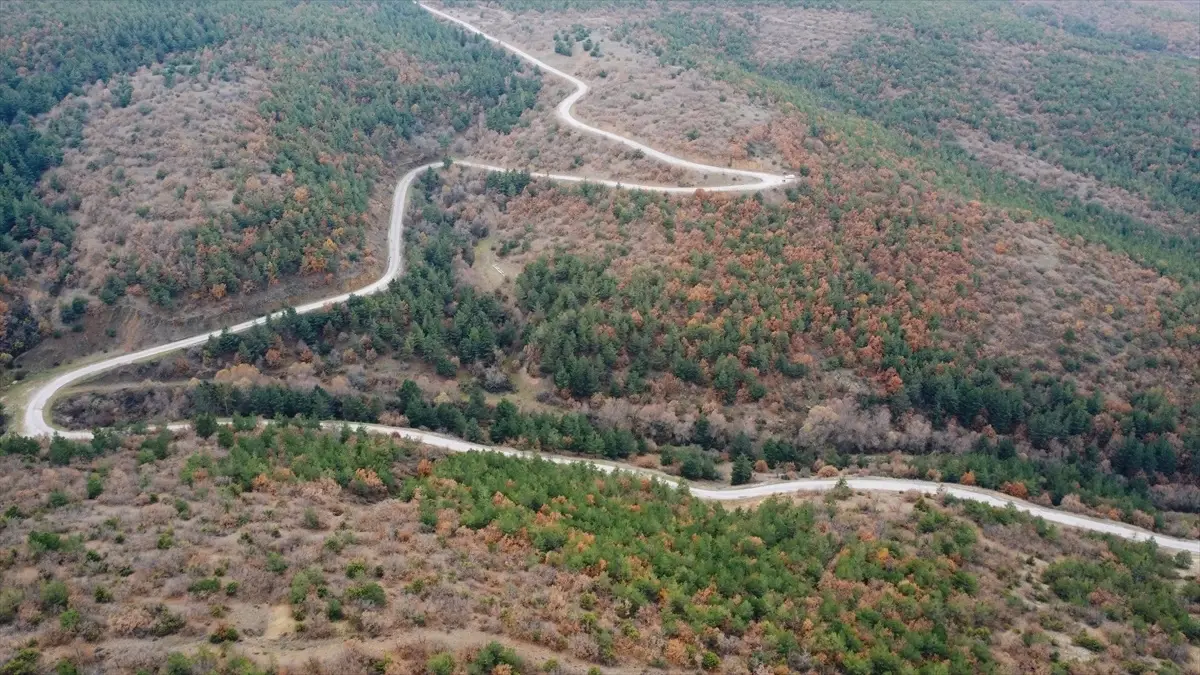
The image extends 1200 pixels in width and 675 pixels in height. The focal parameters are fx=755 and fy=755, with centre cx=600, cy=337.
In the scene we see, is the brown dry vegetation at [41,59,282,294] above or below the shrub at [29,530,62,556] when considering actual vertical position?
above

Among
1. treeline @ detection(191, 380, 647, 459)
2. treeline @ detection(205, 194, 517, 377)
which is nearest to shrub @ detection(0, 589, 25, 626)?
treeline @ detection(191, 380, 647, 459)

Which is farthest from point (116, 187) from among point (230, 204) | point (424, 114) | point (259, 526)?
point (259, 526)

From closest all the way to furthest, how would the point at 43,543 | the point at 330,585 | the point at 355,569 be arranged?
the point at 330,585 < the point at 43,543 < the point at 355,569

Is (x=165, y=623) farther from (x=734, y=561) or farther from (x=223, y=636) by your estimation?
(x=734, y=561)

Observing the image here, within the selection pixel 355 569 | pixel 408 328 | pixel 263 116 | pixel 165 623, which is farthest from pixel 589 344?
pixel 263 116

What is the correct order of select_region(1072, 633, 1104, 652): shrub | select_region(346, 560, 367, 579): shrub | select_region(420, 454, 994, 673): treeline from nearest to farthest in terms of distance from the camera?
1. select_region(346, 560, 367, 579): shrub
2. select_region(420, 454, 994, 673): treeline
3. select_region(1072, 633, 1104, 652): shrub

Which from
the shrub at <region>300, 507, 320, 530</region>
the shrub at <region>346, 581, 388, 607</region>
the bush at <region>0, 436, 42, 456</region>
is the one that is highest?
the shrub at <region>346, 581, 388, 607</region>

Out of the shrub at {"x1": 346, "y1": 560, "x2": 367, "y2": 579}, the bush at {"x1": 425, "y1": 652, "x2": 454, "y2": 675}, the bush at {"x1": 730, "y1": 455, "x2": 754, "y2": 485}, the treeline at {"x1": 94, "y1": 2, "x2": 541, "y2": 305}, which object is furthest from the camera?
the treeline at {"x1": 94, "y1": 2, "x2": 541, "y2": 305}

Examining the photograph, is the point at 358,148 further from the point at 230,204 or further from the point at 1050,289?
the point at 1050,289

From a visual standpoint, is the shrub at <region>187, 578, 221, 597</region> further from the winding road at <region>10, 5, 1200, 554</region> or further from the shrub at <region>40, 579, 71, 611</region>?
the winding road at <region>10, 5, 1200, 554</region>

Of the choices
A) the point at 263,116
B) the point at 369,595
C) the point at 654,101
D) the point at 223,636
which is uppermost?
the point at 654,101

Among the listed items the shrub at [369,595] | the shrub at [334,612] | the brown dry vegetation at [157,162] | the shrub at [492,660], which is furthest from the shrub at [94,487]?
the brown dry vegetation at [157,162]

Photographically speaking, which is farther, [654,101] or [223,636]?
[654,101]
